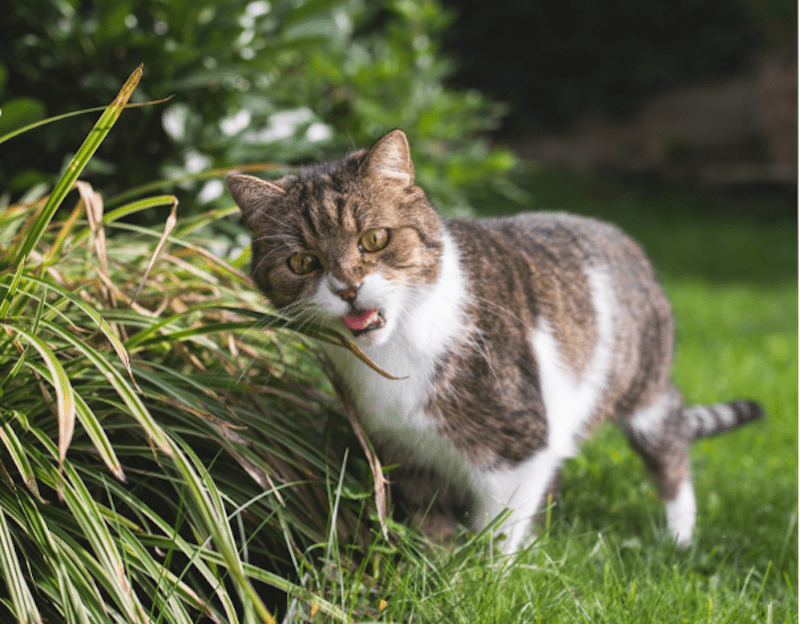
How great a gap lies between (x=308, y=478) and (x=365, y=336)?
1.68 feet

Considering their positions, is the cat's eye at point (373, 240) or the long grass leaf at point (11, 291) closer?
the long grass leaf at point (11, 291)

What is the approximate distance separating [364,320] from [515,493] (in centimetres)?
70

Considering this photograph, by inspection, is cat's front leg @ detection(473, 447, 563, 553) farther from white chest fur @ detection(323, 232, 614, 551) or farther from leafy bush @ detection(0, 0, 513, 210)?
leafy bush @ detection(0, 0, 513, 210)

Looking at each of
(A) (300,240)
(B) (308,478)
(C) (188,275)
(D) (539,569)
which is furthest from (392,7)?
(D) (539,569)

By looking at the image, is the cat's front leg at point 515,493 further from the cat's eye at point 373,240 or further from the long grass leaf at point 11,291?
the long grass leaf at point 11,291

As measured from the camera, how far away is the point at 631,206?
436 inches

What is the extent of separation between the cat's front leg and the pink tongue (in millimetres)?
590

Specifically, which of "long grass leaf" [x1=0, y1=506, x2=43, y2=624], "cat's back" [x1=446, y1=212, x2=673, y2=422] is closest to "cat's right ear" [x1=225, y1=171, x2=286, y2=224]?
"cat's back" [x1=446, y1=212, x2=673, y2=422]

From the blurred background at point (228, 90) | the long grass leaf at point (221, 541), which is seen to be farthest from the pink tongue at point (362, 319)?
the blurred background at point (228, 90)

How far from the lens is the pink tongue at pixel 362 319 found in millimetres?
1608

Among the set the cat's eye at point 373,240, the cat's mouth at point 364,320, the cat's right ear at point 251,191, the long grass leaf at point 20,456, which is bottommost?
the long grass leaf at point 20,456

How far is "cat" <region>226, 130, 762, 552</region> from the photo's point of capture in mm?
1670

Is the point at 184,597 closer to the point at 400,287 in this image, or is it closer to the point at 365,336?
the point at 365,336

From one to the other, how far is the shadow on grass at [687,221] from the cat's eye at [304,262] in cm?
538
